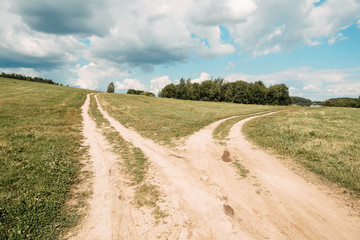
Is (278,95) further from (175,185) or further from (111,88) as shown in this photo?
(111,88)

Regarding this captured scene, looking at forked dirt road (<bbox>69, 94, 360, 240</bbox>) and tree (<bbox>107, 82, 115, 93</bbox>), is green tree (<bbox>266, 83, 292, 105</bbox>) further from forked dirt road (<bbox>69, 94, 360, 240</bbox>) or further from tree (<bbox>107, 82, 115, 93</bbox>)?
tree (<bbox>107, 82, 115, 93</bbox>)

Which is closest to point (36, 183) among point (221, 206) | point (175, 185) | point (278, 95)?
point (175, 185)

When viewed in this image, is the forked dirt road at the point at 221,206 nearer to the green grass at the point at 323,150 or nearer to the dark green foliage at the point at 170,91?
the green grass at the point at 323,150

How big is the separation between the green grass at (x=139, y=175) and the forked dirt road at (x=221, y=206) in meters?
0.31

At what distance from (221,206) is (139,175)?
4.30m

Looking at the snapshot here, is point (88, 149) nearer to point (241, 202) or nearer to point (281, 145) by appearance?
point (241, 202)

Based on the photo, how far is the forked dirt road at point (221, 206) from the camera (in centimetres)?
520

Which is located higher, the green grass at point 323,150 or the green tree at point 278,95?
the green tree at point 278,95

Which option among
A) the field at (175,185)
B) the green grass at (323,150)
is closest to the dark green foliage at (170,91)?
the green grass at (323,150)

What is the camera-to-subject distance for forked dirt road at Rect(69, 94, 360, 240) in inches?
205

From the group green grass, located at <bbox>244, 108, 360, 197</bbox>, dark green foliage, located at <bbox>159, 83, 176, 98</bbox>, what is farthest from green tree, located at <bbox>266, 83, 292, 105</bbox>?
green grass, located at <bbox>244, 108, 360, 197</bbox>

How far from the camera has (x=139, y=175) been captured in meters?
8.52

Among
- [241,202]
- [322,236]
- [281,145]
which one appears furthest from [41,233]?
[281,145]

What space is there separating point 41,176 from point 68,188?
1753 mm
